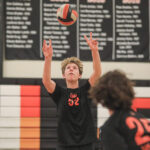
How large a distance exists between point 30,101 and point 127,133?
392cm

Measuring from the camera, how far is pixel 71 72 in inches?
124

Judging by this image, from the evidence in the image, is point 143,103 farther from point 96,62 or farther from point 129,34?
point 96,62

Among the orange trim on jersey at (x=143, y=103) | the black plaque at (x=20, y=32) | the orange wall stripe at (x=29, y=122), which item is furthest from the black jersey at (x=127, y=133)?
the black plaque at (x=20, y=32)

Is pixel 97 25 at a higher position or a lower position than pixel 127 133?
higher

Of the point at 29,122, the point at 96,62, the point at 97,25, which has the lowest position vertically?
the point at 29,122

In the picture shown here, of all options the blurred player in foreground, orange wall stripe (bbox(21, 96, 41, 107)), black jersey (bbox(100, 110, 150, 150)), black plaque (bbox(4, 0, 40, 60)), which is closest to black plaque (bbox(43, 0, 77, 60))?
black plaque (bbox(4, 0, 40, 60))

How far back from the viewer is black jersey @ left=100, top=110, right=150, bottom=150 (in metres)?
1.68

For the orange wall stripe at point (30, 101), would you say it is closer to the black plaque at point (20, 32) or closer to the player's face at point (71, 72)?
the black plaque at point (20, 32)

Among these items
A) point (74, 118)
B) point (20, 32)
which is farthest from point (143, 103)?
point (74, 118)

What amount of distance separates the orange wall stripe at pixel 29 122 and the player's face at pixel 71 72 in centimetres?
239

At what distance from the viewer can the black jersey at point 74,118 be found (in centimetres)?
298

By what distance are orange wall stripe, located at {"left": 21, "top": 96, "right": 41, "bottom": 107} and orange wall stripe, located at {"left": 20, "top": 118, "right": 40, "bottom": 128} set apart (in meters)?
0.26

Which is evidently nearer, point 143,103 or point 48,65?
point 48,65

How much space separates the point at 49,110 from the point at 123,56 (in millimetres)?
1828
